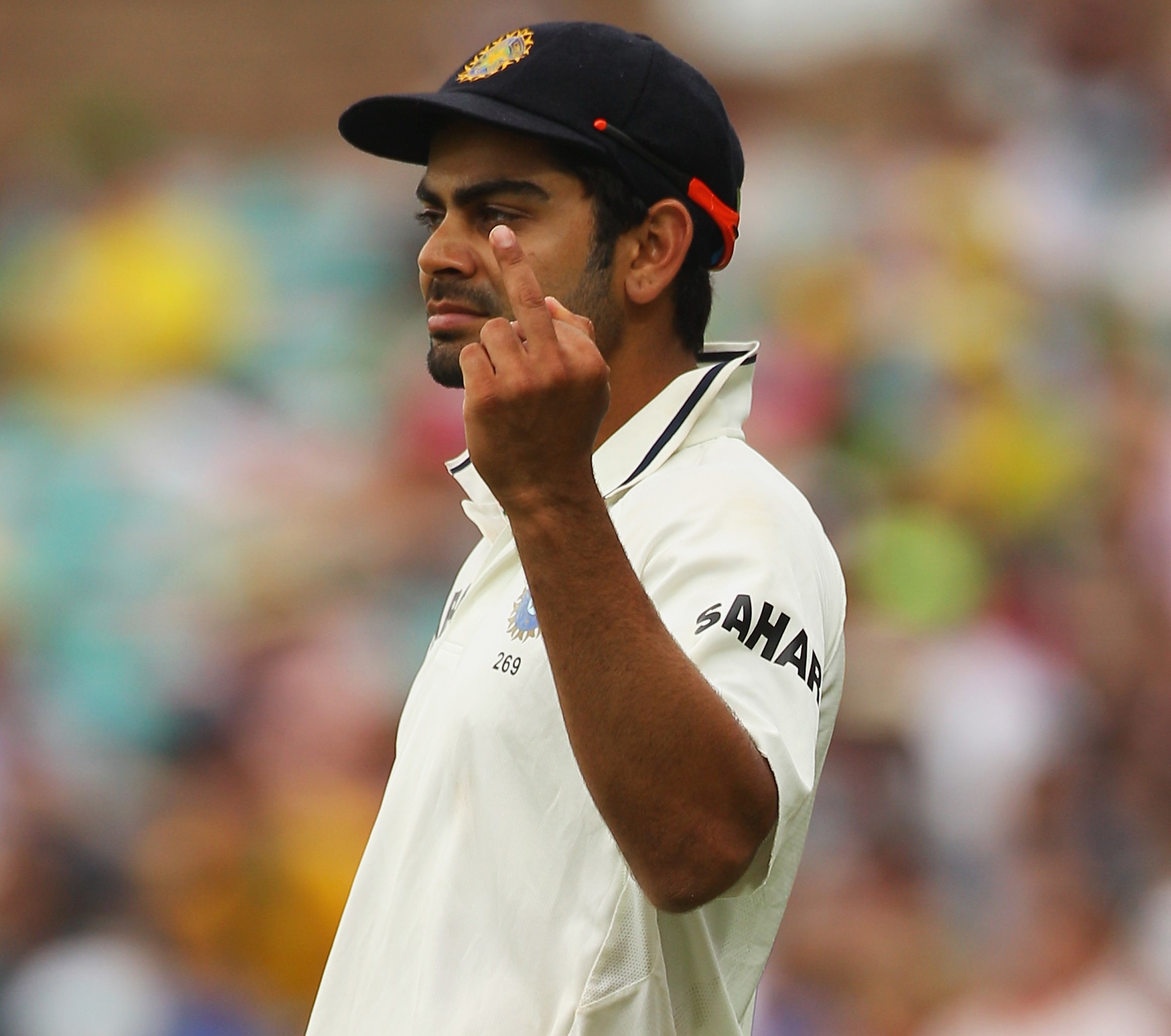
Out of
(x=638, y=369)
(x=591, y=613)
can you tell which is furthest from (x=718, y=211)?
(x=591, y=613)

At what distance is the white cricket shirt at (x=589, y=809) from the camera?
5.02ft

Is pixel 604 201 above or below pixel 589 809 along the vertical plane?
above

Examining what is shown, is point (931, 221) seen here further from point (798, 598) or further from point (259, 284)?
point (798, 598)

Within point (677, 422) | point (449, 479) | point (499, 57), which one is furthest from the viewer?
point (449, 479)

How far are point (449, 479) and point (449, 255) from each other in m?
3.64

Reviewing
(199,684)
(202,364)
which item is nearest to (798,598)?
(199,684)

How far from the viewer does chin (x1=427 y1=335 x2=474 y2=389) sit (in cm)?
191

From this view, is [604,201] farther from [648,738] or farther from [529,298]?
[648,738]

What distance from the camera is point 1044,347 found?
5.91m

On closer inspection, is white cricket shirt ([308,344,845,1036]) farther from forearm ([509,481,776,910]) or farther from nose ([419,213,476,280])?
nose ([419,213,476,280])

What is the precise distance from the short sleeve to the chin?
0.35 meters

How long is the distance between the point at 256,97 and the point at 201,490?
2.52 meters

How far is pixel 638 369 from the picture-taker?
6.47 ft

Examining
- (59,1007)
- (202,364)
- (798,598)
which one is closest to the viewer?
(798,598)
